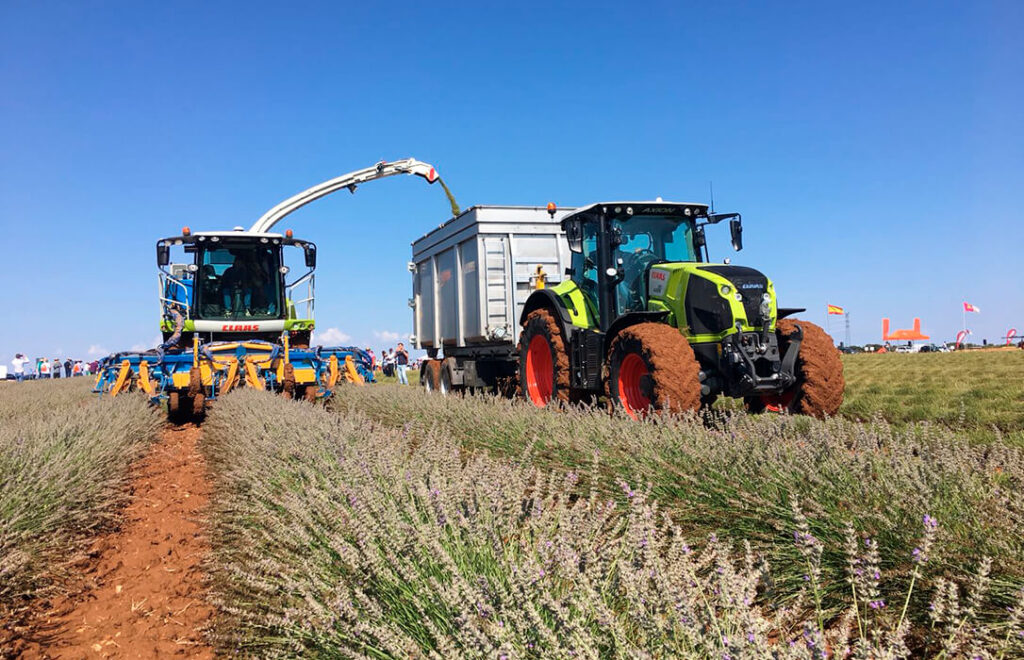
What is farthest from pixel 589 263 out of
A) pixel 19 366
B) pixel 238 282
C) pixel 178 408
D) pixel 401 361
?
pixel 19 366

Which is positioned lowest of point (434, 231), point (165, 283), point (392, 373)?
point (392, 373)

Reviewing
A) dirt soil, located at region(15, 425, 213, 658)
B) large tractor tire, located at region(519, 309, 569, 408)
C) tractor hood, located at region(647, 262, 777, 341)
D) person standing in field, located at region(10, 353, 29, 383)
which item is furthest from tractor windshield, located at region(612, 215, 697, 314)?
person standing in field, located at region(10, 353, 29, 383)

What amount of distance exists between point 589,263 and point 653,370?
226 centimetres

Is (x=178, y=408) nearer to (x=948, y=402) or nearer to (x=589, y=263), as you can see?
(x=589, y=263)

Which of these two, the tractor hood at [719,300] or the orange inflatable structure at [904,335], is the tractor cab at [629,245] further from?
the orange inflatable structure at [904,335]

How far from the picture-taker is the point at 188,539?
4.97 meters

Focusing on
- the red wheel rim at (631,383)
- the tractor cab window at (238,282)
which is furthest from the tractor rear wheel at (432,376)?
the red wheel rim at (631,383)

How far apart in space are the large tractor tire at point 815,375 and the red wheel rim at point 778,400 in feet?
0.04

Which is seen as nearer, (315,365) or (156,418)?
(156,418)

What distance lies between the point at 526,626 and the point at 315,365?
1135 cm

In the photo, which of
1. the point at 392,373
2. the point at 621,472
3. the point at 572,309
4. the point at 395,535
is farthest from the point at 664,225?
the point at 392,373

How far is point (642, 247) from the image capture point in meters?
8.39

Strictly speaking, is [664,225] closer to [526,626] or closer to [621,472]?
[621,472]

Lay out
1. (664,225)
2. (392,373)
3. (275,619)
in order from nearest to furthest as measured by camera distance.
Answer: (275,619), (664,225), (392,373)
